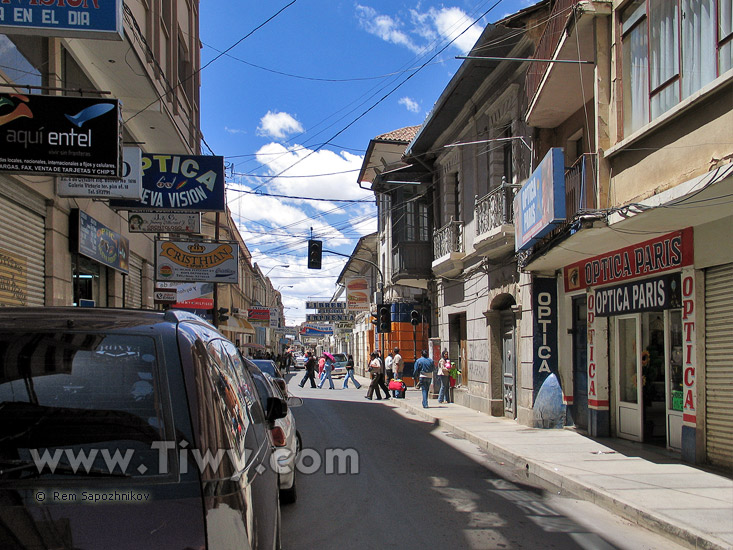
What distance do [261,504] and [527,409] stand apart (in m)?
11.7

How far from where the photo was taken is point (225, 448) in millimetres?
2404

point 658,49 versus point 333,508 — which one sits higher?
point 658,49

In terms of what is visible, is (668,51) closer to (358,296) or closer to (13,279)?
(13,279)

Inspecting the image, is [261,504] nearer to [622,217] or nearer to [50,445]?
[50,445]

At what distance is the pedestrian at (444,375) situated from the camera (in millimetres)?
19266

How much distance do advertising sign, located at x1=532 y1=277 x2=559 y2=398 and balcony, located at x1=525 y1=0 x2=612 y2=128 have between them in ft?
11.8

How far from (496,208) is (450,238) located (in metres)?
4.17

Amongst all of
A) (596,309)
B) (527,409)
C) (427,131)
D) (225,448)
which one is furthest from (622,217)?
(427,131)

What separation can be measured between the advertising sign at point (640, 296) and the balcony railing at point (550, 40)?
418cm

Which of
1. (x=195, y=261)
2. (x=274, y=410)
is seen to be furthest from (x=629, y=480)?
(x=195, y=261)

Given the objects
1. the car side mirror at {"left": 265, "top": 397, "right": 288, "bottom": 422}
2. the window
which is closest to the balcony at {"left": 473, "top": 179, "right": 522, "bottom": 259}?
the window

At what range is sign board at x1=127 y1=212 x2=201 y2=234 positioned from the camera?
1412 cm

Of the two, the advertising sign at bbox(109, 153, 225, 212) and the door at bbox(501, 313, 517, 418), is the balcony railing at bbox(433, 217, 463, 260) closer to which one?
the door at bbox(501, 313, 517, 418)

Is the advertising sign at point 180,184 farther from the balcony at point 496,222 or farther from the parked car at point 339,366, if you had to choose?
the parked car at point 339,366
